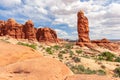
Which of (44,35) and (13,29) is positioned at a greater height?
(13,29)

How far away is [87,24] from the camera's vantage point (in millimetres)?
65688

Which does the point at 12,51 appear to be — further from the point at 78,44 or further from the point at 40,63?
the point at 78,44

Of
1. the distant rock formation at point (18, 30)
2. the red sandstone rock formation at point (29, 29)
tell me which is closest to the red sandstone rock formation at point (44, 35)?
the distant rock formation at point (18, 30)

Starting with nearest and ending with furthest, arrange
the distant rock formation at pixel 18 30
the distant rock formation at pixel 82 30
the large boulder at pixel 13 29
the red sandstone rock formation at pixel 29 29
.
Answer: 1. the distant rock formation at pixel 82 30
2. the large boulder at pixel 13 29
3. the distant rock formation at pixel 18 30
4. the red sandstone rock formation at pixel 29 29

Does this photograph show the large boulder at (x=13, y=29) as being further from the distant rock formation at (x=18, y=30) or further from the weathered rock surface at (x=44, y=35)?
the weathered rock surface at (x=44, y=35)

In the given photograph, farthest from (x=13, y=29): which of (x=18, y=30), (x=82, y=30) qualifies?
(x=82, y=30)

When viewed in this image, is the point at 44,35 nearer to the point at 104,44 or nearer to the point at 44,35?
the point at 44,35

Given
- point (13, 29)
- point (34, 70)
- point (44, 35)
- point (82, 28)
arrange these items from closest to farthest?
point (34, 70) → point (82, 28) → point (13, 29) → point (44, 35)

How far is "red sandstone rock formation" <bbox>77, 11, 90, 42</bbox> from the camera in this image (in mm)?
64375

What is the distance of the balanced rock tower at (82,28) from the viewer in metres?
64.4

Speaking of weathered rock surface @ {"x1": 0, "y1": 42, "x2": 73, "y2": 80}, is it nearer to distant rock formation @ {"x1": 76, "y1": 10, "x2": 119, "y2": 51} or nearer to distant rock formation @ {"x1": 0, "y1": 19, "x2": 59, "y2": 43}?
distant rock formation @ {"x1": 76, "y1": 10, "x2": 119, "y2": 51}

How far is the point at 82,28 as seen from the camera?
64688 millimetres

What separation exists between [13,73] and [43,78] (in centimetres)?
102

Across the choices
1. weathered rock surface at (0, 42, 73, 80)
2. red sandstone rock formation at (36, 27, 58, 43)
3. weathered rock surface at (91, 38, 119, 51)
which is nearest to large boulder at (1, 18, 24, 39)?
red sandstone rock formation at (36, 27, 58, 43)
